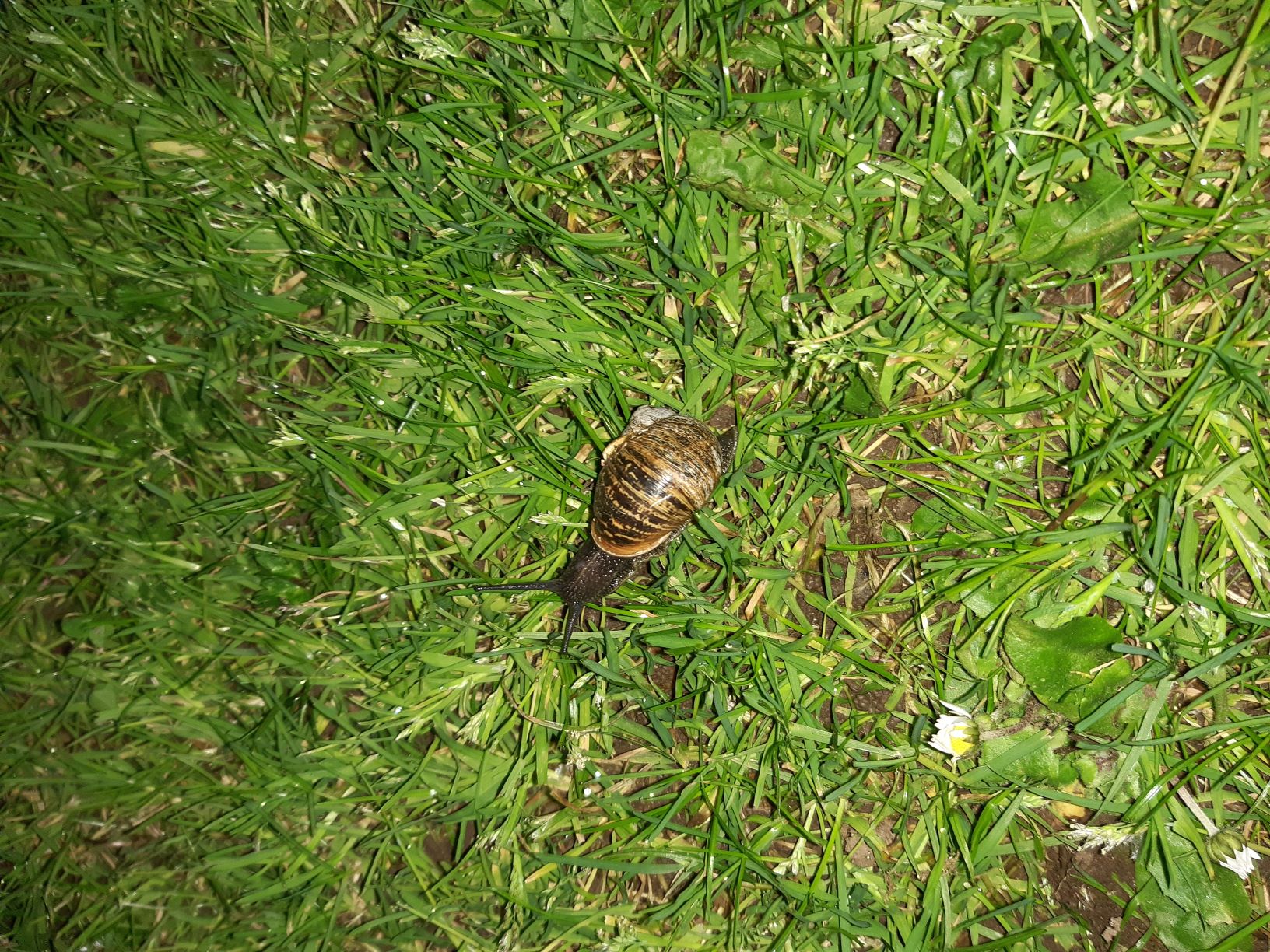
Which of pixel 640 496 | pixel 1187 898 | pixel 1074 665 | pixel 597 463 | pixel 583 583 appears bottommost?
pixel 1187 898

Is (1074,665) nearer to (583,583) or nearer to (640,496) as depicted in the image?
(640,496)

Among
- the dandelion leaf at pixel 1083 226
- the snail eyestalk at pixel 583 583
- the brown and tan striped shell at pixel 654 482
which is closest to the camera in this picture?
the dandelion leaf at pixel 1083 226

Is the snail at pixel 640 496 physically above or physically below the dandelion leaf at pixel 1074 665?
above

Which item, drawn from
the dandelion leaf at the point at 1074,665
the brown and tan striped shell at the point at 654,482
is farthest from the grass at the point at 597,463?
the brown and tan striped shell at the point at 654,482

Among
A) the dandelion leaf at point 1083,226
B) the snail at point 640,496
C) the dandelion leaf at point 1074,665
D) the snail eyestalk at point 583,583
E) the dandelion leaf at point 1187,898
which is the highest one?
the dandelion leaf at point 1083,226

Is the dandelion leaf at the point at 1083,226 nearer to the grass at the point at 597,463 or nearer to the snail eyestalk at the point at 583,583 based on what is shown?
the grass at the point at 597,463

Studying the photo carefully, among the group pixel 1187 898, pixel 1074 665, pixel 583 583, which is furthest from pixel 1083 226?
pixel 1187 898

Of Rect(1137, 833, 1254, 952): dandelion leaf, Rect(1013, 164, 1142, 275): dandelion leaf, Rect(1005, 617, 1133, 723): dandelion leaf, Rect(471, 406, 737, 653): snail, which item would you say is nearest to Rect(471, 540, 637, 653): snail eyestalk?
Rect(471, 406, 737, 653): snail

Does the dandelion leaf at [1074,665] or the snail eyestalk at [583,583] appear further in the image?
the snail eyestalk at [583,583]
